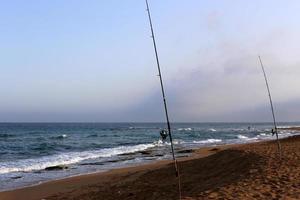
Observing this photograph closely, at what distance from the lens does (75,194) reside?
13539 millimetres

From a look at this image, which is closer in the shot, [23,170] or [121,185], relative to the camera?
[121,185]

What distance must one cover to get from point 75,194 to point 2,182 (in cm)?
550

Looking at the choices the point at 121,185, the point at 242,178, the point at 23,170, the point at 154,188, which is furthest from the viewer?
the point at 23,170

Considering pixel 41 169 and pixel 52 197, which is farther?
pixel 41 169

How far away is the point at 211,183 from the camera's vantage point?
11.0 m

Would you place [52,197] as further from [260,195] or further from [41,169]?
[41,169]

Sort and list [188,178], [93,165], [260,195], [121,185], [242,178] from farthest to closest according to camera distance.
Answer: [93,165]
[121,185]
[188,178]
[242,178]
[260,195]

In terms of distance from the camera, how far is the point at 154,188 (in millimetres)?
12125

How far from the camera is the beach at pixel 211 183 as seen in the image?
9.55 meters

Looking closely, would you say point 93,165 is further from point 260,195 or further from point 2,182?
point 260,195

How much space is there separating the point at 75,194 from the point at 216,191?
5540 millimetres

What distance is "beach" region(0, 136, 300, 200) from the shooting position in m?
9.55

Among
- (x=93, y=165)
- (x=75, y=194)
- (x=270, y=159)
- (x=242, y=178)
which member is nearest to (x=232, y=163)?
(x=270, y=159)

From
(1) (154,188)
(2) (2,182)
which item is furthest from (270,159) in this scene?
(2) (2,182)
